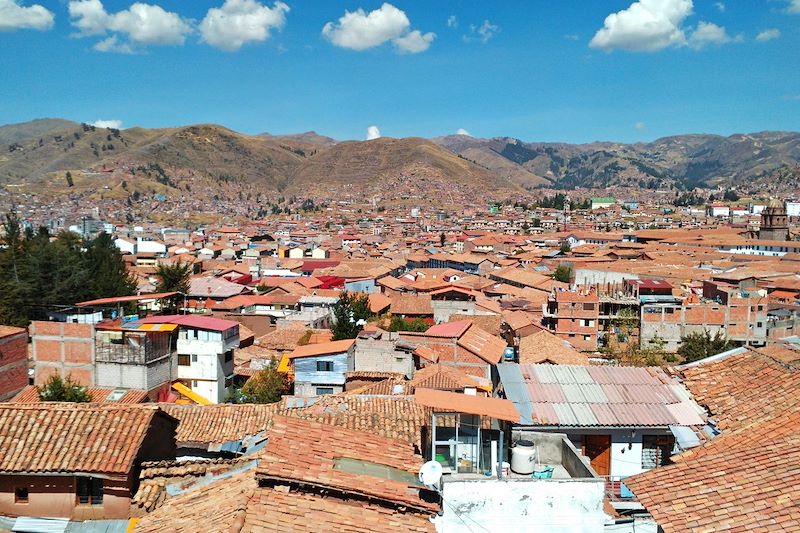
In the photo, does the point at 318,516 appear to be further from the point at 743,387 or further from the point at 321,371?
the point at 321,371

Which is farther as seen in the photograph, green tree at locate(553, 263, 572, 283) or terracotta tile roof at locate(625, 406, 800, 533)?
green tree at locate(553, 263, 572, 283)

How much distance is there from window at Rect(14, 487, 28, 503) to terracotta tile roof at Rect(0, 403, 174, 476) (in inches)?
10.1

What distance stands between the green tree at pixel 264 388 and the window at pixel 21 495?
12046 mm

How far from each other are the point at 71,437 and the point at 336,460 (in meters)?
3.01

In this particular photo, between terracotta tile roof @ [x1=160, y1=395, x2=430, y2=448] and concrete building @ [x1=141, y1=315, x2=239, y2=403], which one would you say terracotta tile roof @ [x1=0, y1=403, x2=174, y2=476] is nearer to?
terracotta tile roof @ [x1=160, y1=395, x2=430, y2=448]

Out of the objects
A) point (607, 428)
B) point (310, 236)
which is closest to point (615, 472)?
point (607, 428)

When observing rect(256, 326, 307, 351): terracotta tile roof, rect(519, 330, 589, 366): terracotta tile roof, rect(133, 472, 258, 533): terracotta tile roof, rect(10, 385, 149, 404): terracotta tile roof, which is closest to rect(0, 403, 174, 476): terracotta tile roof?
rect(133, 472, 258, 533): terracotta tile roof

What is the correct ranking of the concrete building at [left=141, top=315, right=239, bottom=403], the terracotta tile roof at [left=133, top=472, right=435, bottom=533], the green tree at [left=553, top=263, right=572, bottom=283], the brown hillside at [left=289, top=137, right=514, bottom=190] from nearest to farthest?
the terracotta tile roof at [left=133, top=472, right=435, bottom=533], the concrete building at [left=141, top=315, right=239, bottom=403], the green tree at [left=553, top=263, right=572, bottom=283], the brown hillside at [left=289, top=137, right=514, bottom=190]

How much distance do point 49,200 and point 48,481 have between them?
5779 inches

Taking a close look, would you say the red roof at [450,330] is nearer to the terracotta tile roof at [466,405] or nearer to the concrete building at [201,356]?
the concrete building at [201,356]

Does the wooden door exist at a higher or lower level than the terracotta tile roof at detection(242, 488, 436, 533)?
lower

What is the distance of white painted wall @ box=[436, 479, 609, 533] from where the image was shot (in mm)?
5574

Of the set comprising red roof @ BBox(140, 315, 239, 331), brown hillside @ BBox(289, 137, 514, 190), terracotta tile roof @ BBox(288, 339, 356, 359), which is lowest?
terracotta tile roof @ BBox(288, 339, 356, 359)

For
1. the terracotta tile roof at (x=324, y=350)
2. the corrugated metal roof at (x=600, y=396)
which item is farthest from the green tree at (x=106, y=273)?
the corrugated metal roof at (x=600, y=396)
